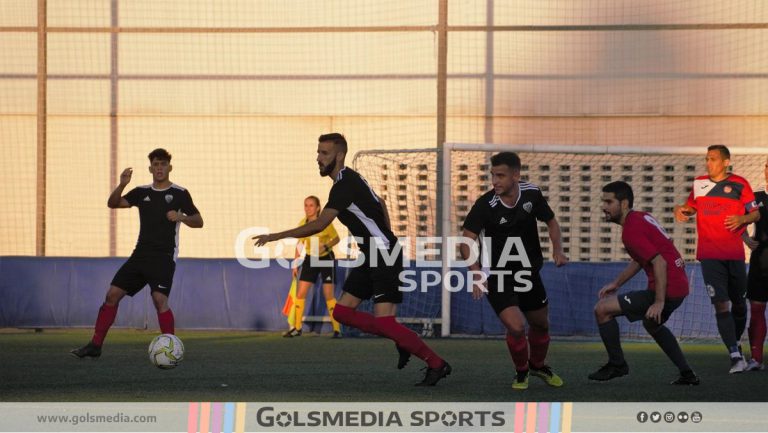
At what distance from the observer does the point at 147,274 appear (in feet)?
37.2

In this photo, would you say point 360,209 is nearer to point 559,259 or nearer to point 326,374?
point 559,259

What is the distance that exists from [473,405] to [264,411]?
57.0 inches

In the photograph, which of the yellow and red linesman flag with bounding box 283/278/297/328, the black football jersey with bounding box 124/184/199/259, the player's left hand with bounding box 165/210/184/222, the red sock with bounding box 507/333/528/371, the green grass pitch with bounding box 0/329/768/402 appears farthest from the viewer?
the yellow and red linesman flag with bounding box 283/278/297/328

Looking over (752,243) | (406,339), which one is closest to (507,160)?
(406,339)

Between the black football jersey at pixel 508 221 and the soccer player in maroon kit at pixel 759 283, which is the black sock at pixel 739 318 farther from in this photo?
the black football jersey at pixel 508 221

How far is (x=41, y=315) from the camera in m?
16.5

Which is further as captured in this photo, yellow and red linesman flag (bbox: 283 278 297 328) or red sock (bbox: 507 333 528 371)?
yellow and red linesman flag (bbox: 283 278 297 328)

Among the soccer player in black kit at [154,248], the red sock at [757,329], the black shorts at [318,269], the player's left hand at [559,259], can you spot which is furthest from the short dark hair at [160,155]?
the red sock at [757,329]

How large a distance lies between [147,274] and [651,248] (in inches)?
176

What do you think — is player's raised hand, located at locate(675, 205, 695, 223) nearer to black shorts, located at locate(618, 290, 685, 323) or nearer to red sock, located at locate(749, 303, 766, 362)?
red sock, located at locate(749, 303, 766, 362)

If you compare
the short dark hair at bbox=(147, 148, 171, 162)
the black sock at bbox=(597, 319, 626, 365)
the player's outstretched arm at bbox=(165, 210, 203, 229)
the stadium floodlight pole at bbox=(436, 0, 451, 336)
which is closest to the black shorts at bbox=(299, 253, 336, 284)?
the stadium floodlight pole at bbox=(436, 0, 451, 336)

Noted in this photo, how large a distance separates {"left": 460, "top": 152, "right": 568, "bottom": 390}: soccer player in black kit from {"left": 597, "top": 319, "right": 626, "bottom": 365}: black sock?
46 cm

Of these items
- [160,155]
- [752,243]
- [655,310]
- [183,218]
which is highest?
[160,155]

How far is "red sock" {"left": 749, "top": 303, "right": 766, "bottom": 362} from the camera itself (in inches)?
433
